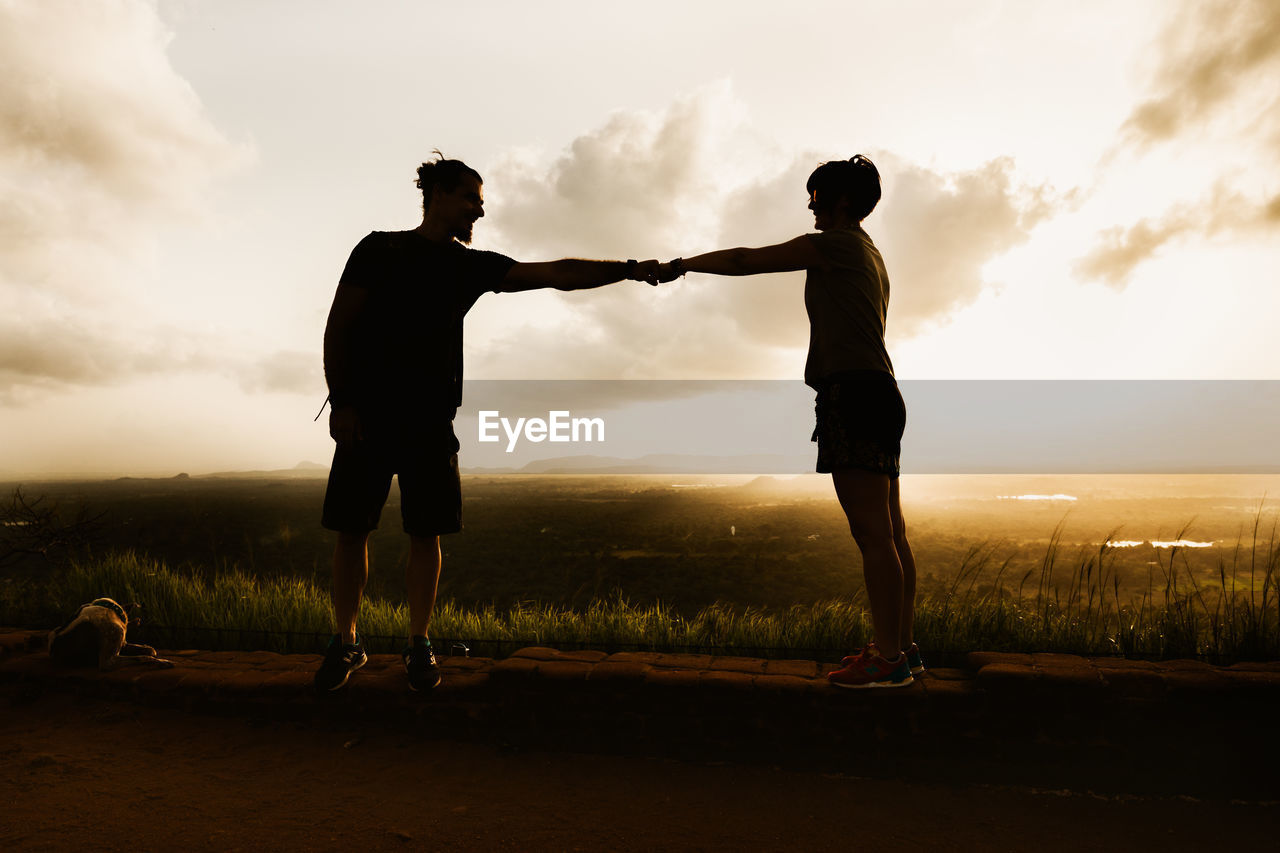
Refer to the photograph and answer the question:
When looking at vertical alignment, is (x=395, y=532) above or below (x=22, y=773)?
below

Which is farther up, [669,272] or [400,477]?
[669,272]

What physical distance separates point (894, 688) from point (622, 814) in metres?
1.09

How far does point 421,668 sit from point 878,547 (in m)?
1.94

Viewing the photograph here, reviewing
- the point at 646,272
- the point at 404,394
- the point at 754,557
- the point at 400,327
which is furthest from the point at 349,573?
the point at 754,557

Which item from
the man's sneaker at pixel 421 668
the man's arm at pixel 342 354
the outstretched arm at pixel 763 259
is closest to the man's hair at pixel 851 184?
the outstretched arm at pixel 763 259

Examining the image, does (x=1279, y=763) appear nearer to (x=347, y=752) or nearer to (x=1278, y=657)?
(x=1278, y=657)

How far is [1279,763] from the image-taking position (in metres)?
2.41

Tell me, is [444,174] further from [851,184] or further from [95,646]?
[95,646]

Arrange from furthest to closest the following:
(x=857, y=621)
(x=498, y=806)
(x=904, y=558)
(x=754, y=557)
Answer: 1. (x=754, y=557)
2. (x=857, y=621)
3. (x=904, y=558)
4. (x=498, y=806)

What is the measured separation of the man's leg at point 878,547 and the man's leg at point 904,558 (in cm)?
→ 24

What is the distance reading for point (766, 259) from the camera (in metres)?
2.75

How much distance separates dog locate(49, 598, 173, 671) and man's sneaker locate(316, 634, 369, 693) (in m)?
1.09

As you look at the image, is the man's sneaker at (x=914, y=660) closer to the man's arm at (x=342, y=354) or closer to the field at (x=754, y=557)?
the field at (x=754, y=557)

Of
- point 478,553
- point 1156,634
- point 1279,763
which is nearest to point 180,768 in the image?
point 1279,763
